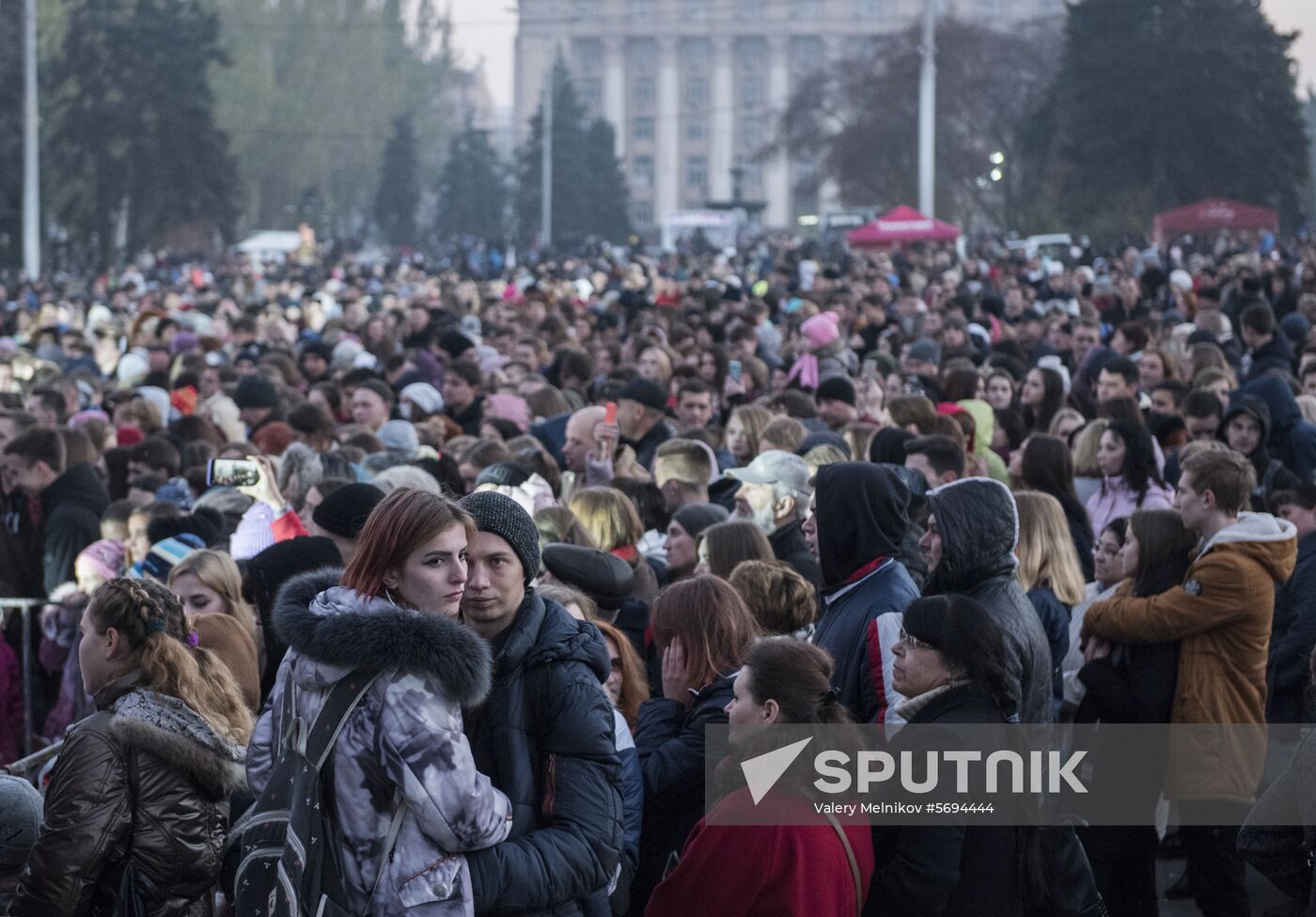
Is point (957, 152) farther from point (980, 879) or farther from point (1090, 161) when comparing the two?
point (980, 879)

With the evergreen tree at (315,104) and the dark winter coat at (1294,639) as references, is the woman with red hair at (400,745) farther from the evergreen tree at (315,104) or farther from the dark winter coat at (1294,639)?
the evergreen tree at (315,104)

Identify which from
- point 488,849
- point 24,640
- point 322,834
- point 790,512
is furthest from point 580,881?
point 24,640

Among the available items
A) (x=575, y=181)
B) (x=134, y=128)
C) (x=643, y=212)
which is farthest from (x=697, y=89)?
(x=134, y=128)

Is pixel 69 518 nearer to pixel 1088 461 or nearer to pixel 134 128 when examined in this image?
pixel 1088 461

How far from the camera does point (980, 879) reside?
4145mm

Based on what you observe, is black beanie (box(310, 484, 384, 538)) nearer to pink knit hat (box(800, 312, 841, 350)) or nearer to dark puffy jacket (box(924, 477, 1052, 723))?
dark puffy jacket (box(924, 477, 1052, 723))

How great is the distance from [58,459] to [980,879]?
558 cm

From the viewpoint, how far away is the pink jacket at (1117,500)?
8.05m

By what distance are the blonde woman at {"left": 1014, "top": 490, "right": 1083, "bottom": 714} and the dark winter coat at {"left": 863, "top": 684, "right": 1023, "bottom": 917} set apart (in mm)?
2033

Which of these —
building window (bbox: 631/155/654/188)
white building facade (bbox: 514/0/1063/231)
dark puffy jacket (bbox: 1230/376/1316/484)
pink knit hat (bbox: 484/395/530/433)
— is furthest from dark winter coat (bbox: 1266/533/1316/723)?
building window (bbox: 631/155/654/188)

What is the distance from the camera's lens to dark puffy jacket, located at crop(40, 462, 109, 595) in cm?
787

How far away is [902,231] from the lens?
3334cm

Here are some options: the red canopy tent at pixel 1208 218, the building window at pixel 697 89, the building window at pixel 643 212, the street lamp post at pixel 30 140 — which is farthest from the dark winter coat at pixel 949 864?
the building window at pixel 697 89

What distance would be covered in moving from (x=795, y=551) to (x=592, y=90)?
12424cm
